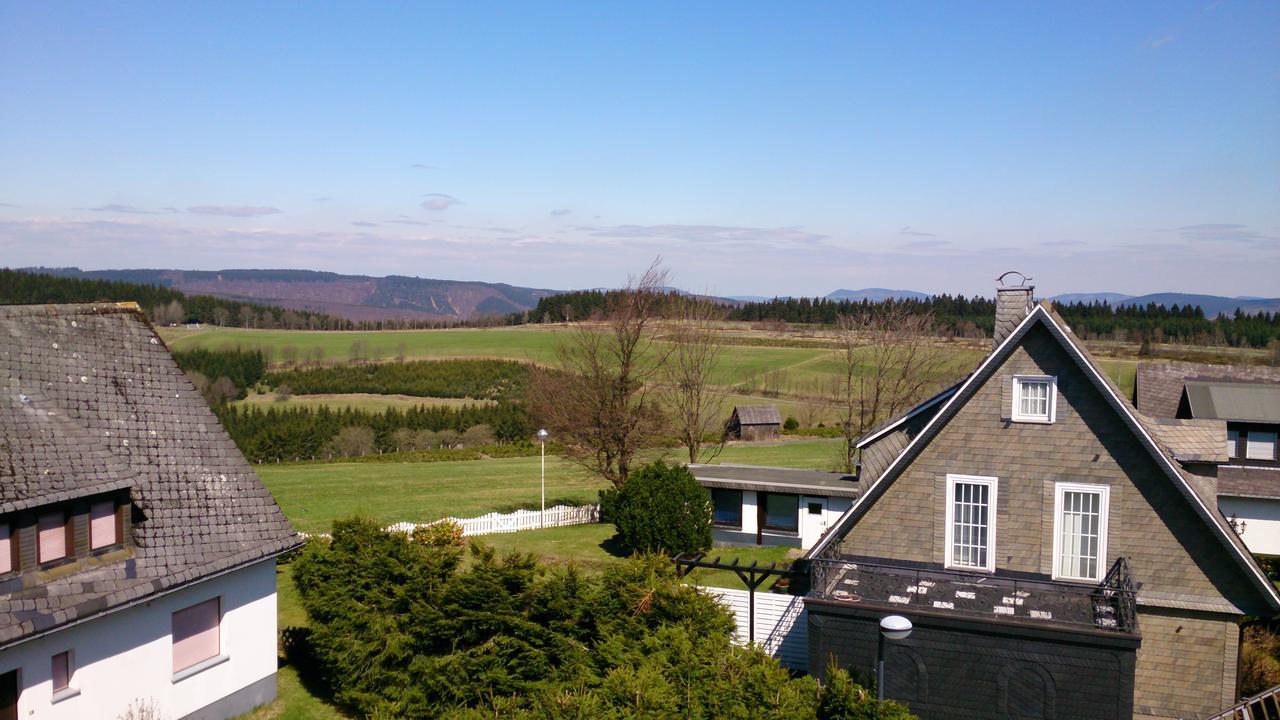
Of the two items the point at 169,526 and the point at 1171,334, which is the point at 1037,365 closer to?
the point at 169,526

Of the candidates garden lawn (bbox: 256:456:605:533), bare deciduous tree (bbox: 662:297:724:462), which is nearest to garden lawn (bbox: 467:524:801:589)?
garden lawn (bbox: 256:456:605:533)

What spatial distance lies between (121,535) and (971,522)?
15644 mm

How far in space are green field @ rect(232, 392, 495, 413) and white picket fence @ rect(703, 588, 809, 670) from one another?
6671 centimetres

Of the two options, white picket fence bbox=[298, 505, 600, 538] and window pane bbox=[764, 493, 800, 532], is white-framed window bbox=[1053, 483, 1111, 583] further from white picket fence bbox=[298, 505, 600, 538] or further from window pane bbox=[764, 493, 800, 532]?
white picket fence bbox=[298, 505, 600, 538]

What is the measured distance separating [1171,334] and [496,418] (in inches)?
3427

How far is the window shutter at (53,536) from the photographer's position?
13.3 metres

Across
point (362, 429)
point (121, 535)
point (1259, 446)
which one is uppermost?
point (1259, 446)

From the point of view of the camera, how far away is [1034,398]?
17.0 metres

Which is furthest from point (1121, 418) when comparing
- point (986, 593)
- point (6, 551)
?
point (6, 551)

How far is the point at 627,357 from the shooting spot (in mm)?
36156

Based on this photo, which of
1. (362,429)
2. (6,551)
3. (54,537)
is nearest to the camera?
(6,551)

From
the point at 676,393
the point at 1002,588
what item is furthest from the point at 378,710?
the point at 676,393

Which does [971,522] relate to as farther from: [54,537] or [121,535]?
[54,537]

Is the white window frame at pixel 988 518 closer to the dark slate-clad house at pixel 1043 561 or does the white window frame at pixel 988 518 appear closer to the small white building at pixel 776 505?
the dark slate-clad house at pixel 1043 561
